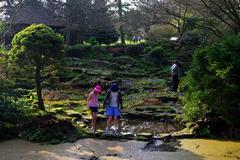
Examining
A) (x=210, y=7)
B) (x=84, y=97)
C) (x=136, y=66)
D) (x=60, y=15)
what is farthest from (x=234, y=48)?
(x=60, y=15)

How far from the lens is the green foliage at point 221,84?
12.0 meters

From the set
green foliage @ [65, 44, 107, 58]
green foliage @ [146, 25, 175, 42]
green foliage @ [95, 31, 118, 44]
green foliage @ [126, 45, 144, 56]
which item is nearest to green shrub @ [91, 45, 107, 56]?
green foliage @ [65, 44, 107, 58]

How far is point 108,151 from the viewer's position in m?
10.9

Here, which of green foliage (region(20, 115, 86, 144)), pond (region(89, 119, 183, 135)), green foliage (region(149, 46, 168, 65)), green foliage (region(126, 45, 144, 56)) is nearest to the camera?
green foliage (region(20, 115, 86, 144))

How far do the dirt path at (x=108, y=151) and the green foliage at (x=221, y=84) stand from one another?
1046 millimetres

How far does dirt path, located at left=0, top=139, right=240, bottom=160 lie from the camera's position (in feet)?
33.5

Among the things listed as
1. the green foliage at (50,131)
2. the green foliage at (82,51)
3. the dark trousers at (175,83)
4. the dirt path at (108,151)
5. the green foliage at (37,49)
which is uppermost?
the green foliage at (82,51)

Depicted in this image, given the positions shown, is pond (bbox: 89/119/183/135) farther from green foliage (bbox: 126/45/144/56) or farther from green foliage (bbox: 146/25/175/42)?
green foliage (bbox: 146/25/175/42)

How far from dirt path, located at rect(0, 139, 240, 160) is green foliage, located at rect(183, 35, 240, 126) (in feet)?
3.43

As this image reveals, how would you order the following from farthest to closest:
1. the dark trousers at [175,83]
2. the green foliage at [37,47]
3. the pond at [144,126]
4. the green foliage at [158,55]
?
the green foliage at [158,55]
the dark trousers at [175,83]
the green foliage at [37,47]
the pond at [144,126]

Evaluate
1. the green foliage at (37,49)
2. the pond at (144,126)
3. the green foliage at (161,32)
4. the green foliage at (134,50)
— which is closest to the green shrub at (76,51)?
the green foliage at (134,50)

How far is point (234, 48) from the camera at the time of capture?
1222 cm

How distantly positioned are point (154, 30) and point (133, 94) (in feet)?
78.0

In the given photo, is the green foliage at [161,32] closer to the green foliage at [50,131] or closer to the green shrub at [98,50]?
the green shrub at [98,50]
